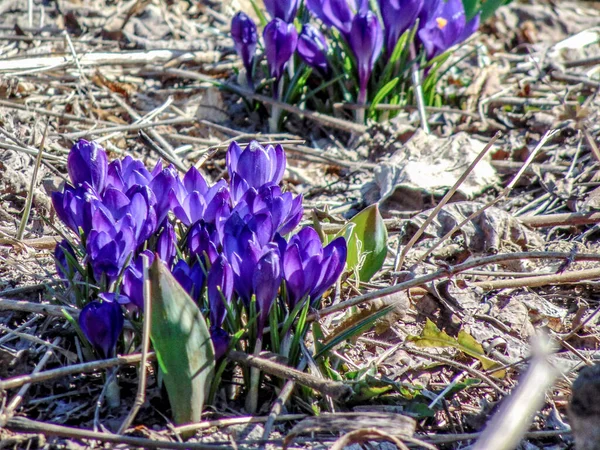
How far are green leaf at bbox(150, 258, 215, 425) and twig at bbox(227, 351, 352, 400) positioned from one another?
77mm

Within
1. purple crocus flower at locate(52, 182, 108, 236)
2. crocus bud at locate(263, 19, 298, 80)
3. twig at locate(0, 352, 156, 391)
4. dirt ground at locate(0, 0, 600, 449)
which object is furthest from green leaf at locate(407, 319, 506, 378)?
crocus bud at locate(263, 19, 298, 80)

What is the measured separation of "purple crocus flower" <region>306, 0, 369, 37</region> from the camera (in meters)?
3.09

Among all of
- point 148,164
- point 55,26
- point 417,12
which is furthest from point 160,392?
point 55,26

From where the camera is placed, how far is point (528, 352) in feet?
6.89

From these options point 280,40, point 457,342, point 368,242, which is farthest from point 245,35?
point 457,342

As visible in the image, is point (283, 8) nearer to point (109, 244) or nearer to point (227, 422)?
point (109, 244)

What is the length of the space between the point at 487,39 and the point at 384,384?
3.27m

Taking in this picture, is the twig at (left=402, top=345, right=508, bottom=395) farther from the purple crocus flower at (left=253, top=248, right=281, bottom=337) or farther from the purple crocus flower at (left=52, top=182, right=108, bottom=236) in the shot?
the purple crocus flower at (left=52, top=182, right=108, bottom=236)

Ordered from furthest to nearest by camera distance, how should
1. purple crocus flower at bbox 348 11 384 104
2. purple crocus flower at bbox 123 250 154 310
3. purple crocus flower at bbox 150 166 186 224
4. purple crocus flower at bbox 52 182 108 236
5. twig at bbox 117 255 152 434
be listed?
purple crocus flower at bbox 348 11 384 104 → purple crocus flower at bbox 150 166 186 224 → purple crocus flower at bbox 52 182 108 236 → purple crocus flower at bbox 123 250 154 310 → twig at bbox 117 255 152 434

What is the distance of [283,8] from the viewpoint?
3.21 metres

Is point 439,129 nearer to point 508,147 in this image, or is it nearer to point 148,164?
point 508,147

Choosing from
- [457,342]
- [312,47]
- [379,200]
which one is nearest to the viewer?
[457,342]

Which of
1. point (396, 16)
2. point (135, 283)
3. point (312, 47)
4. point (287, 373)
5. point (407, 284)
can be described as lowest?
point (287, 373)

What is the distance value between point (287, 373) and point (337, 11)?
1.96 metres
